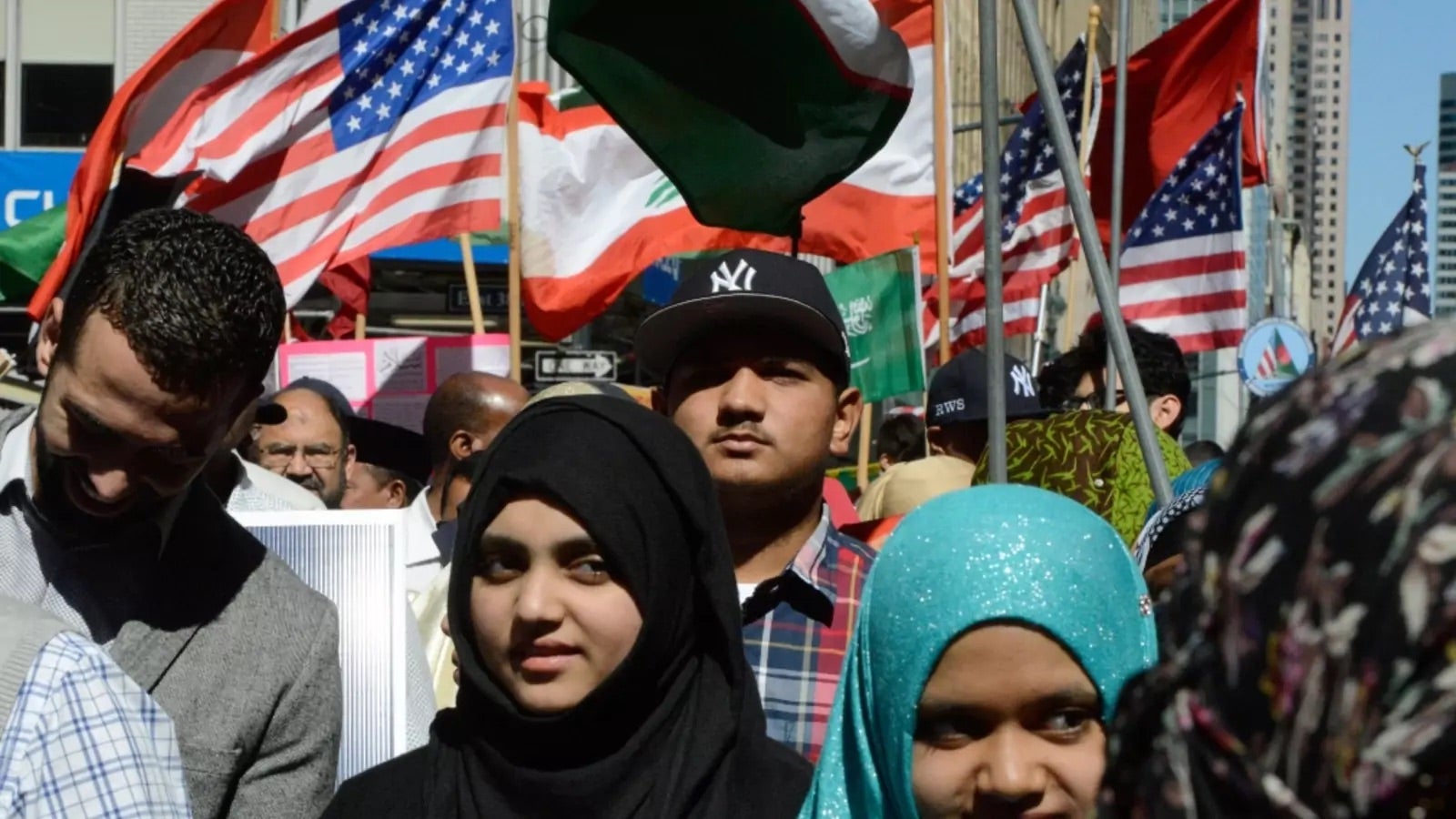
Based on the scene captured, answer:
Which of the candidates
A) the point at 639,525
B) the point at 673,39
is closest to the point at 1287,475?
the point at 639,525

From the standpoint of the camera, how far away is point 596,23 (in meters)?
5.57

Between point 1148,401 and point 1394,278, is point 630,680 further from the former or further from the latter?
point 1394,278

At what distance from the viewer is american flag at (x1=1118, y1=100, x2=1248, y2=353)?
1287 cm

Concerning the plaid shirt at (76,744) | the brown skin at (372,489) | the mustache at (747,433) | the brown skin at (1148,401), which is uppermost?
the mustache at (747,433)

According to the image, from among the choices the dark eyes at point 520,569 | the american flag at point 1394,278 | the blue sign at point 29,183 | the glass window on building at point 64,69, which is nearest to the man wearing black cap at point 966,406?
the dark eyes at point 520,569

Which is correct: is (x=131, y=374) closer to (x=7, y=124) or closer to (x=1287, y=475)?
(x=1287, y=475)

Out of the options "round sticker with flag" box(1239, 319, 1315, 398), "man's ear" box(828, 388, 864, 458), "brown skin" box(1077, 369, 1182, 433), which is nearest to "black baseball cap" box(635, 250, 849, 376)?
"man's ear" box(828, 388, 864, 458)

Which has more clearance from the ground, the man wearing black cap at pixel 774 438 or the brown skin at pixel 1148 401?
the man wearing black cap at pixel 774 438

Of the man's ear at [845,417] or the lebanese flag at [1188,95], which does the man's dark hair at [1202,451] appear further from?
the man's ear at [845,417]

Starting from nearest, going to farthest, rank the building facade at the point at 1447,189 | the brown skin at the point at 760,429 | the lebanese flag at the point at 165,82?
the brown skin at the point at 760,429 < the lebanese flag at the point at 165,82 < the building facade at the point at 1447,189

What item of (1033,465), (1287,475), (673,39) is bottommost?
(1033,465)

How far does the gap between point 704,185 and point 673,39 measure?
0.41 meters

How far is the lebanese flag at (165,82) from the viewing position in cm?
831

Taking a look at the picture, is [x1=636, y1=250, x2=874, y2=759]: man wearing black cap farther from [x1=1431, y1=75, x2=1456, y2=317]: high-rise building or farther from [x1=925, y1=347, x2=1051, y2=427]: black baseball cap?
[x1=1431, y1=75, x2=1456, y2=317]: high-rise building
